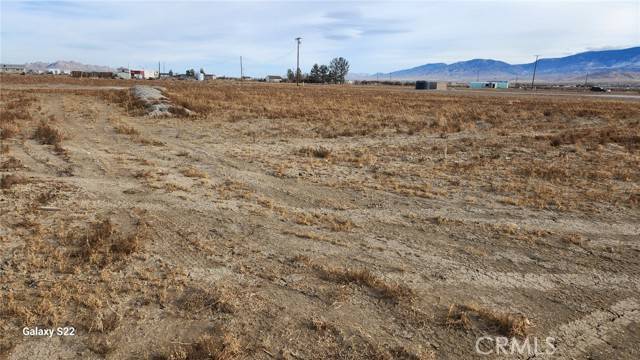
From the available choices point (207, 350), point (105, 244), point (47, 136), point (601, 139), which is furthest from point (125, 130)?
point (601, 139)

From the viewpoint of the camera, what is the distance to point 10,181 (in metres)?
8.53

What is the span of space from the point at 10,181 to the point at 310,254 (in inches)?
269

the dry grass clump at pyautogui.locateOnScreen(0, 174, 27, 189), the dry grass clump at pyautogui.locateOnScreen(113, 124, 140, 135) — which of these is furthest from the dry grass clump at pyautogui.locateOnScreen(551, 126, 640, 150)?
the dry grass clump at pyautogui.locateOnScreen(0, 174, 27, 189)

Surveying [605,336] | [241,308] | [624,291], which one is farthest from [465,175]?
[241,308]

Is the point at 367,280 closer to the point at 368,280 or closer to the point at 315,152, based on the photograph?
the point at 368,280

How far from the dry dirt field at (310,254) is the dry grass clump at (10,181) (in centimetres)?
→ 7

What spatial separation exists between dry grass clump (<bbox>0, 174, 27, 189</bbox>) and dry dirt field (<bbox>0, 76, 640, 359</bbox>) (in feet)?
0.22

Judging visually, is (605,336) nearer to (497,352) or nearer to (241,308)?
(497,352)

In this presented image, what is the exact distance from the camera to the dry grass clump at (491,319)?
14.0 feet

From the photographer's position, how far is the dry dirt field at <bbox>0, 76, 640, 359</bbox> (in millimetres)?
4121

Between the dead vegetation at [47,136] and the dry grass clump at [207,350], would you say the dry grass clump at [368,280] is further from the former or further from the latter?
the dead vegetation at [47,136]

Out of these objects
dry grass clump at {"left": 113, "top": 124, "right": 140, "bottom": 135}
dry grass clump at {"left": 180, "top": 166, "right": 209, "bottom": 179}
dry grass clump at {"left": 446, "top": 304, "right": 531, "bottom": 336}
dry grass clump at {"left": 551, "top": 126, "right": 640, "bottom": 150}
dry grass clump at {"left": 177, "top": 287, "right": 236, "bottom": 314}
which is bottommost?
dry grass clump at {"left": 446, "top": 304, "right": 531, "bottom": 336}

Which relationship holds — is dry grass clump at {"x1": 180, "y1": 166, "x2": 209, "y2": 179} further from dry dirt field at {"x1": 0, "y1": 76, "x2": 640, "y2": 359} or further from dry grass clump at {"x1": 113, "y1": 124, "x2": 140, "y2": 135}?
dry grass clump at {"x1": 113, "y1": 124, "x2": 140, "y2": 135}

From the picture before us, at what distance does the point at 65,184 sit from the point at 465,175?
374 inches
